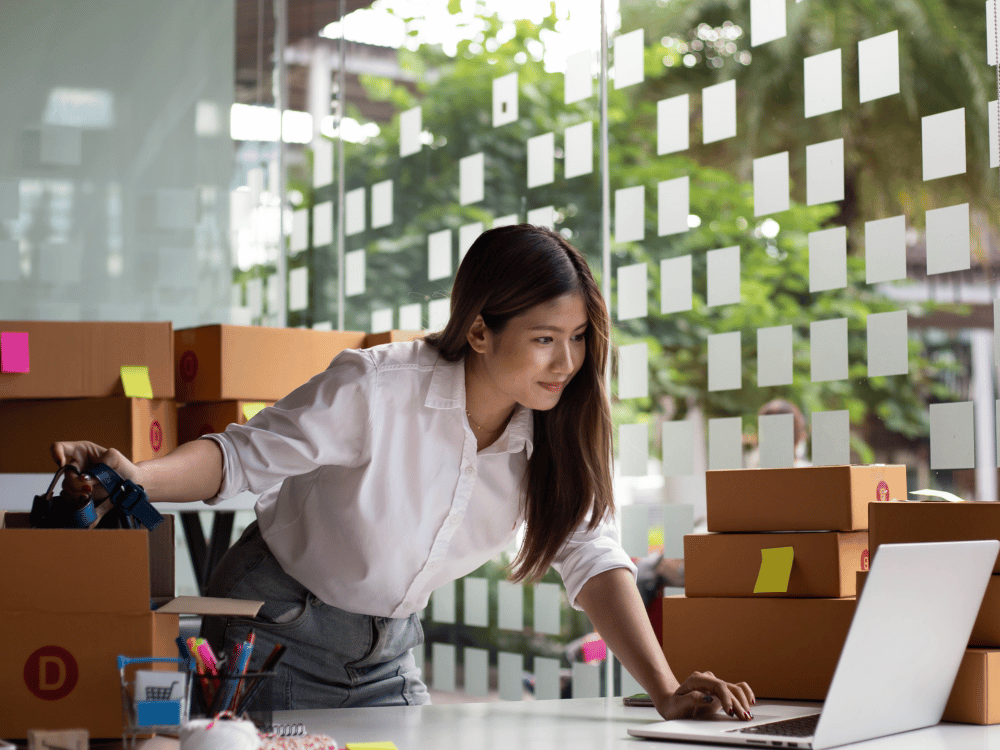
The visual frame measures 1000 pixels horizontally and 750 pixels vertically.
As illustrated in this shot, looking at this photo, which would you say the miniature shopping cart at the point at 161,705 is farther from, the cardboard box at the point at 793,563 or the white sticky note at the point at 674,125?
the white sticky note at the point at 674,125

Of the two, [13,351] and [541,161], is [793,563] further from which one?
[13,351]

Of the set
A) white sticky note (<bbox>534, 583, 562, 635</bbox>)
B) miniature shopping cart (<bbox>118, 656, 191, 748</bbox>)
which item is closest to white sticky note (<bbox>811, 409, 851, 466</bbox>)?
white sticky note (<bbox>534, 583, 562, 635</bbox>)

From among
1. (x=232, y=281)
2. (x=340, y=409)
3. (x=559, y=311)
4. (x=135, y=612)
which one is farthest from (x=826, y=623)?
(x=232, y=281)

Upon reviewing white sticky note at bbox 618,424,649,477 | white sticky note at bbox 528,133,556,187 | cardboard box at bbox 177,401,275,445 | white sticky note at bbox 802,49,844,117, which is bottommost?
white sticky note at bbox 618,424,649,477

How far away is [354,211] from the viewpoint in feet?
11.4

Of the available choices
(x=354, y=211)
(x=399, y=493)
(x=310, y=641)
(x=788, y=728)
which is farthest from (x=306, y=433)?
(x=354, y=211)

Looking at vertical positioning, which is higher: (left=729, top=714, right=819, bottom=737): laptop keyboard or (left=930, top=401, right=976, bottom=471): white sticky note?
(left=930, top=401, right=976, bottom=471): white sticky note

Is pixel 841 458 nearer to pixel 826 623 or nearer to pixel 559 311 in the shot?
pixel 826 623

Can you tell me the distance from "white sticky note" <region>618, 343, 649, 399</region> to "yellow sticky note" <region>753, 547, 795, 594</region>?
0.82 meters

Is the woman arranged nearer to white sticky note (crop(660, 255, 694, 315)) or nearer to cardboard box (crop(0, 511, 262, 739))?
cardboard box (crop(0, 511, 262, 739))

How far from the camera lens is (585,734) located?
4.03 ft

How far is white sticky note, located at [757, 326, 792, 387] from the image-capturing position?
1920 millimetres

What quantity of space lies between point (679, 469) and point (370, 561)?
2.93 ft

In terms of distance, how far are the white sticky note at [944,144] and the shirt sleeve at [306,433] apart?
3.19 ft
